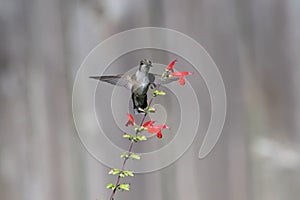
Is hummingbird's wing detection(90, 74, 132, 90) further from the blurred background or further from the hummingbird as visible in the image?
the blurred background

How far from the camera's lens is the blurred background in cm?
83

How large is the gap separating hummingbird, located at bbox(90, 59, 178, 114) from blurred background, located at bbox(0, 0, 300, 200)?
20cm

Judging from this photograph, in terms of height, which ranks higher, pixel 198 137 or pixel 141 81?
pixel 141 81

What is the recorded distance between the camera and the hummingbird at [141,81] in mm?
689

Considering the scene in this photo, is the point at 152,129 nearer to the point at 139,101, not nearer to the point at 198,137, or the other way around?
the point at 139,101

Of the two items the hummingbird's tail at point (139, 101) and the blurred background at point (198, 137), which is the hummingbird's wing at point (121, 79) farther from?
the blurred background at point (198, 137)

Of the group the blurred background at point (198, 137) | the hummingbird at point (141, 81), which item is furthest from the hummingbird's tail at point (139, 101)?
the blurred background at point (198, 137)

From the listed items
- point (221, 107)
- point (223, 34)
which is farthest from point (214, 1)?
point (221, 107)

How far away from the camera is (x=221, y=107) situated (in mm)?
840

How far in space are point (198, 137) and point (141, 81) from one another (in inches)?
10.7

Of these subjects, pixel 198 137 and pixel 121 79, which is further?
pixel 198 137

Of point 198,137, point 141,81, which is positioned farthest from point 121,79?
point 198,137

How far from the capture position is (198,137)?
867 millimetres

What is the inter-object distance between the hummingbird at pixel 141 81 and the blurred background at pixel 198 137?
204 millimetres
